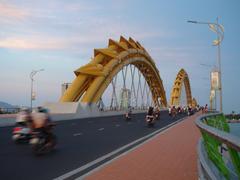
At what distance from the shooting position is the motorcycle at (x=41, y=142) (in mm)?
12633

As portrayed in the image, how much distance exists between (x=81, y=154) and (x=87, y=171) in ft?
11.4

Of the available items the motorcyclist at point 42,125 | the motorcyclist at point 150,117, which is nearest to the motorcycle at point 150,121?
the motorcyclist at point 150,117

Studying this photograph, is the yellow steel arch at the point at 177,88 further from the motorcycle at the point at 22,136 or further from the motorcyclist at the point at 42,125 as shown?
the motorcyclist at the point at 42,125

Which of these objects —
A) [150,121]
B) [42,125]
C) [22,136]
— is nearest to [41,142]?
[42,125]

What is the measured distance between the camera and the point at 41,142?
42.0 ft

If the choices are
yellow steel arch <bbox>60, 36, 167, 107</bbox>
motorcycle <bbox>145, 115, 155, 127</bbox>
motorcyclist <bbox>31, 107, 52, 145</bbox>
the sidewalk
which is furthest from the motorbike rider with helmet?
yellow steel arch <bbox>60, 36, 167, 107</bbox>

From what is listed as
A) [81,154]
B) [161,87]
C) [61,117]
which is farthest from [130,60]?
[81,154]

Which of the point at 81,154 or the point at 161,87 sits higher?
the point at 161,87

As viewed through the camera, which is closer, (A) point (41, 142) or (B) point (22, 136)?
(A) point (41, 142)

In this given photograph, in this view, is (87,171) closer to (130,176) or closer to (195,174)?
(130,176)

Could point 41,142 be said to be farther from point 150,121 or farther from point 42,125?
point 150,121

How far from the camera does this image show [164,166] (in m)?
9.90

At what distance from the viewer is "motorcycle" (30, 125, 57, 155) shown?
12633 millimetres

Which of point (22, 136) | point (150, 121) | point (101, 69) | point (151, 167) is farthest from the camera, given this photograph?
point (101, 69)
